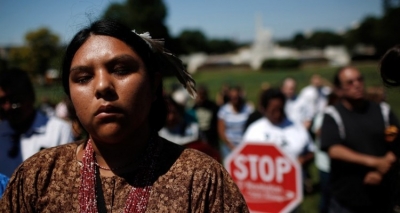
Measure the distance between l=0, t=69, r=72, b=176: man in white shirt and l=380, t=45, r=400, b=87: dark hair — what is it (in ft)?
8.50

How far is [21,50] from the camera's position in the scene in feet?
179

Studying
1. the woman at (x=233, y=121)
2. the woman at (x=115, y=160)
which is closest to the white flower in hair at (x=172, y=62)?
the woman at (x=115, y=160)

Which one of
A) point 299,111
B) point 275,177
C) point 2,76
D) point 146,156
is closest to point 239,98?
point 299,111

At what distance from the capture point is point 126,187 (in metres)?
1.74

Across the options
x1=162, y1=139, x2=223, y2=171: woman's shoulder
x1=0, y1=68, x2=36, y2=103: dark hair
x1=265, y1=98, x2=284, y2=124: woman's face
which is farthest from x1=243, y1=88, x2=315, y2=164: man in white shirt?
x1=162, y1=139, x2=223, y2=171: woman's shoulder

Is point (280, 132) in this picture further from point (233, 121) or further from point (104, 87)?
point (104, 87)

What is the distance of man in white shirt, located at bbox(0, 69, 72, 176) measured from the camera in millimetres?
3588

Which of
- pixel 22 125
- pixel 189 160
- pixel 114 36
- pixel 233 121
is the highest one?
pixel 114 36

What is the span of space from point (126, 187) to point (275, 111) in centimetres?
390

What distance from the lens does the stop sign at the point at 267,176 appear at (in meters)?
4.16

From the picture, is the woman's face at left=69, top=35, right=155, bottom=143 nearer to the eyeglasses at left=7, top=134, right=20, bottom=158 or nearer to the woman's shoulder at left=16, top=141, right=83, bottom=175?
the woman's shoulder at left=16, top=141, right=83, bottom=175

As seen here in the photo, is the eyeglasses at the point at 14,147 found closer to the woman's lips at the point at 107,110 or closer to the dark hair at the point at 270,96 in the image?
the woman's lips at the point at 107,110

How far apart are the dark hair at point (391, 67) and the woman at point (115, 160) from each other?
1.31m

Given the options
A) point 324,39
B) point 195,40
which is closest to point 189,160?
point 195,40
